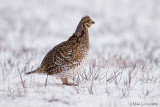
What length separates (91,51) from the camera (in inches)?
407

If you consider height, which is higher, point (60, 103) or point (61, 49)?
point (61, 49)

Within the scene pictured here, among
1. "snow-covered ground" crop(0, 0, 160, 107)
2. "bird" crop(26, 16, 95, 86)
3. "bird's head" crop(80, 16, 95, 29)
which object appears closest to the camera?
"snow-covered ground" crop(0, 0, 160, 107)

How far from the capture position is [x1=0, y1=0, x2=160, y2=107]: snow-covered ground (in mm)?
4219

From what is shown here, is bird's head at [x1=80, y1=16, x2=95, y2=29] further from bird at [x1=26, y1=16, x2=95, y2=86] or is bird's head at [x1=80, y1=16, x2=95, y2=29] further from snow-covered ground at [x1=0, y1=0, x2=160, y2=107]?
snow-covered ground at [x1=0, y1=0, x2=160, y2=107]

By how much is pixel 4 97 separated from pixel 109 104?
1.32 m

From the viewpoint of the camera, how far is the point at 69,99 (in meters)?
4.04

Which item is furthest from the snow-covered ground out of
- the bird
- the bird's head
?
the bird's head

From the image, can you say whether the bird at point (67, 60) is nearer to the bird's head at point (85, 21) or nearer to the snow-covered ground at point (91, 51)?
the snow-covered ground at point (91, 51)

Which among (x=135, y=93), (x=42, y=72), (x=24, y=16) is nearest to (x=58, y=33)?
(x=24, y=16)

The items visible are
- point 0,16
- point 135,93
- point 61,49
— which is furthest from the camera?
point 0,16

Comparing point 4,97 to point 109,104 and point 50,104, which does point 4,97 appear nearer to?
point 50,104

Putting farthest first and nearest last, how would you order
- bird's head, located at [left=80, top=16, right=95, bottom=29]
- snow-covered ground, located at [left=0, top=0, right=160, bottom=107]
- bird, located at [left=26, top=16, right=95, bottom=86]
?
bird's head, located at [left=80, top=16, right=95, bottom=29], bird, located at [left=26, top=16, right=95, bottom=86], snow-covered ground, located at [left=0, top=0, right=160, bottom=107]

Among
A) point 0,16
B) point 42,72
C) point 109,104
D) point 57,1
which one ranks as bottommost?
point 109,104

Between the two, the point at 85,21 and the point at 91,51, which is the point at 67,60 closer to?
the point at 85,21
